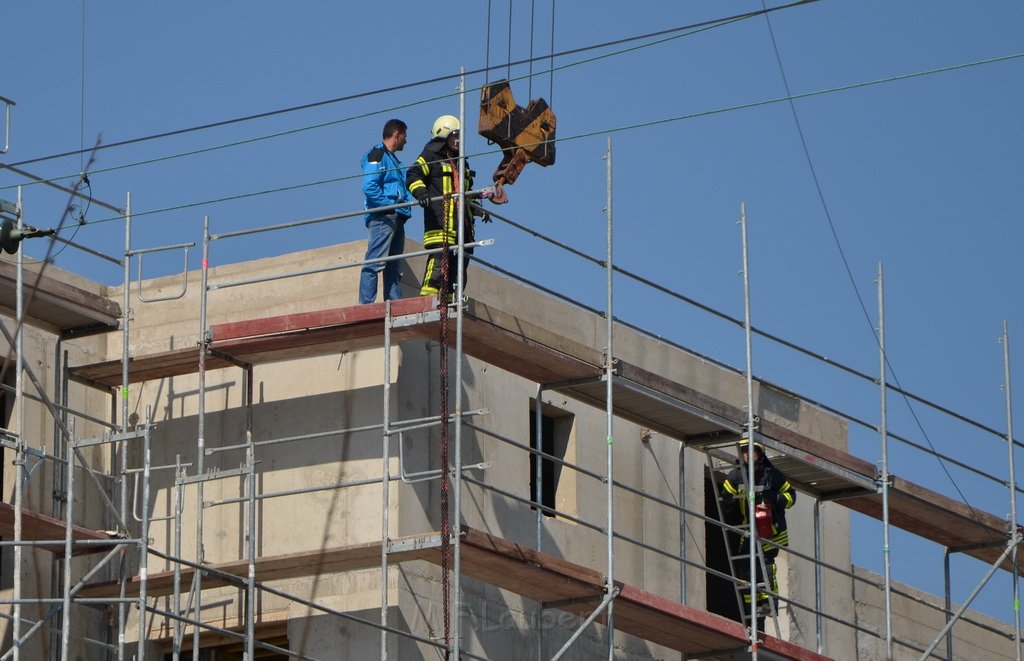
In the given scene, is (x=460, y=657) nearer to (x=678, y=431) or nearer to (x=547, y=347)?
(x=547, y=347)

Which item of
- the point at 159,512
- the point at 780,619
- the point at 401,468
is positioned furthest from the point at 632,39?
the point at 780,619

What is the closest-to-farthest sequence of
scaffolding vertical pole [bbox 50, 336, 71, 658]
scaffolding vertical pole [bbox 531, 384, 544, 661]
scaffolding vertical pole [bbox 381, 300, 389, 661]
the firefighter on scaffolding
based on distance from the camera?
1. scaffolding vertical pole [bbox 381, 300, 389, 661]
2. scaffolding vertical pole [bbox 531, 384, 544, 661]
3. scaffolding vertical pole [bbox 50, 336, 71, 658]
4. the firefighter on scaffolding

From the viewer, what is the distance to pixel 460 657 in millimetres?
16531

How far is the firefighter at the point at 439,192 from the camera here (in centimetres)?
1689

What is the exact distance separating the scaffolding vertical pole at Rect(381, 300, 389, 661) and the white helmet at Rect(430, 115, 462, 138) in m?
1.99

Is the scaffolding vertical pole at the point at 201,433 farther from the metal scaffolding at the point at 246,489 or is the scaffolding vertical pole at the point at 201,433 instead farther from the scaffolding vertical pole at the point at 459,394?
the scaffolding vertical pole at the point at 459,394

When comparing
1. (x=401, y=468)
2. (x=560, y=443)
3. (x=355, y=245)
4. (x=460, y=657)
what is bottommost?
(x=460, y=657)

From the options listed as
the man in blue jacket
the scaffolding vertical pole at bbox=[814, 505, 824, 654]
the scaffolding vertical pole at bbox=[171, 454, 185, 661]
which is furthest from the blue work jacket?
the scaffolding vertical pole at bbox=[814, 505, 824, 654]

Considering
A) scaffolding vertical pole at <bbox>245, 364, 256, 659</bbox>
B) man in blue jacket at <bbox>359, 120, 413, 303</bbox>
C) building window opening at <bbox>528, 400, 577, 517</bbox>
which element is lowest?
scaffolding vertical pole at <bbox>245, 364, 256, 659</bbox>

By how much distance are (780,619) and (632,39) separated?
875 centimetres

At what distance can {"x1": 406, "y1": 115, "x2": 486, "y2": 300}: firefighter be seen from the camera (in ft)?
55.4

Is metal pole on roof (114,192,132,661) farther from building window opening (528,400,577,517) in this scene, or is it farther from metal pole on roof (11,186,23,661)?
building window opening (528,400,577,517)

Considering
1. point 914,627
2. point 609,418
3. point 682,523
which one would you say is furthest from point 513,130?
point 914,627

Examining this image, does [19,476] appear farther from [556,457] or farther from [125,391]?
[556,457]
